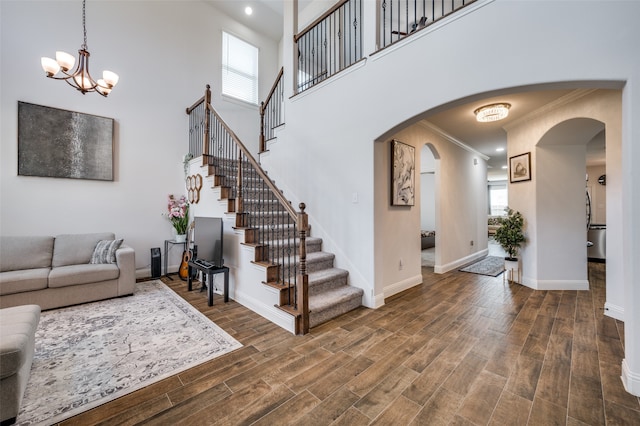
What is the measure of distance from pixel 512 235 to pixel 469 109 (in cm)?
215

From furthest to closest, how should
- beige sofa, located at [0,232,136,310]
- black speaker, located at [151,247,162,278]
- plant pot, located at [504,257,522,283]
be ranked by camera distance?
black speaker, located at [151,247,162,278] → plant pot, located at [504,257,522,283] → beige sofa, located at [0,232,136,310]

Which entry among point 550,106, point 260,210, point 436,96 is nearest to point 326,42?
point 436,96

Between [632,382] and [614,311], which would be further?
[614,311]

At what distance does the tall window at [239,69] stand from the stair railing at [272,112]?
1.19 meters

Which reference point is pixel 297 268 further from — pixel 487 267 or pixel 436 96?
pixel 487 267

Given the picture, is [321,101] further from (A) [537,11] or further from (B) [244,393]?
(B) [244,393]

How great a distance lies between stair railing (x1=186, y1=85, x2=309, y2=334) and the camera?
2689 mm

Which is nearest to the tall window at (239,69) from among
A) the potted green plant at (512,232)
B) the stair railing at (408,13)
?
the stair railing at (408,13)

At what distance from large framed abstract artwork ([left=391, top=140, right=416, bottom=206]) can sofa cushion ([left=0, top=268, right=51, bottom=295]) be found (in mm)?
4640

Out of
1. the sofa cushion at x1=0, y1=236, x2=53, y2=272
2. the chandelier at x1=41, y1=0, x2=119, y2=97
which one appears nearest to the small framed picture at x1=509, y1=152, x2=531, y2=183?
the chandelier at x1=41, y1=0, x2=119, y2=97

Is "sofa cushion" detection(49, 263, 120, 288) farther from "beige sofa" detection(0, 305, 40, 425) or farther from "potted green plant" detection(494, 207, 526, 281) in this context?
"potted green plant" detection(494, 207, 526, 281)

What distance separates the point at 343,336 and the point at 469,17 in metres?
3.33

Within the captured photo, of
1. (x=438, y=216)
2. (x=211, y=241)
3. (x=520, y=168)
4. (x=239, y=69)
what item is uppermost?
(x=239, y=69)

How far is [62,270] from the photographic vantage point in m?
3.36
